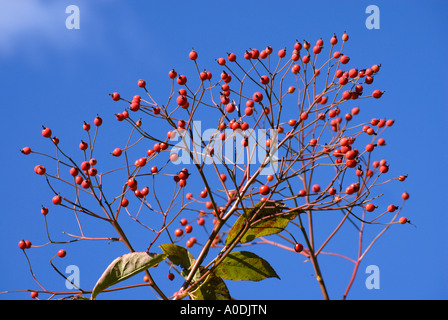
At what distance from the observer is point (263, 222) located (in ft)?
8.43

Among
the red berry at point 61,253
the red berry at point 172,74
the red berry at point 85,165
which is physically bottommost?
the red berry at point 61,253

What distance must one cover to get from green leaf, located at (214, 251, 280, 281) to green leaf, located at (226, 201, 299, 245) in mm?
100

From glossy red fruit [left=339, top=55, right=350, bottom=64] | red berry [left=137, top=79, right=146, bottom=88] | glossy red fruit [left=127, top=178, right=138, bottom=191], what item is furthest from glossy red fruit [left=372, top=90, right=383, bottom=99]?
glossy red fruit [left=127, top=178, right=138, bottom=191]

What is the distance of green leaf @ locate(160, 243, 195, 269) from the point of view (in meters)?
2.58

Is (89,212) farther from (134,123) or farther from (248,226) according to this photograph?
(248,226)

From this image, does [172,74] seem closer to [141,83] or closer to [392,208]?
[141,83]

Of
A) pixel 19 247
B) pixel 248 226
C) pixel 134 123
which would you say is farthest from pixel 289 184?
pixel 19 247

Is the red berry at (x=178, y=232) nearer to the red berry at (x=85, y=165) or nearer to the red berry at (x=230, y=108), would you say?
the red berry at (x=85, y=165)

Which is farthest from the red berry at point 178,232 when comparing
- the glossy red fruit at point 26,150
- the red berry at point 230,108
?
the glossy red fruit at point 26,150

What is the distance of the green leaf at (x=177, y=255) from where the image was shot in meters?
2.58

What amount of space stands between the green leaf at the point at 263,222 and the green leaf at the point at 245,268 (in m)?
0.10

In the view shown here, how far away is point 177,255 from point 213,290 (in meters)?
0.24

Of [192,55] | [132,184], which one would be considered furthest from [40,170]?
[192,55]
